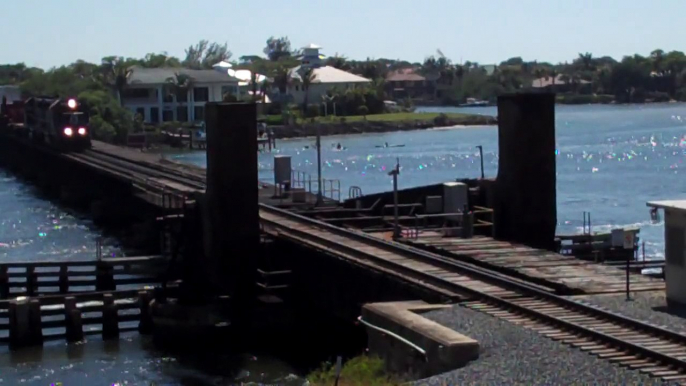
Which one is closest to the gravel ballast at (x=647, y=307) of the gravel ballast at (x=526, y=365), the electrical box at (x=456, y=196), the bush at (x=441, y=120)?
the gravel ballast at (x=526, y=365)

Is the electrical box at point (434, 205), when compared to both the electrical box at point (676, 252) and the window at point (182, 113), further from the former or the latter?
the window at point (182, 113)

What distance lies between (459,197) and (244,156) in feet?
20.8

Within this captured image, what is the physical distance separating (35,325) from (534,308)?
1552cm

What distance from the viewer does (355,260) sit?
83.7 ft

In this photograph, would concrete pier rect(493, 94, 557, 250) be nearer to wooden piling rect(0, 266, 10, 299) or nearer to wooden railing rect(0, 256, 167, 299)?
wooden railing rect(0, 256, 167, 299)

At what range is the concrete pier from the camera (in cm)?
3036

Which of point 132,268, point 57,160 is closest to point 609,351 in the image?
point 132,268

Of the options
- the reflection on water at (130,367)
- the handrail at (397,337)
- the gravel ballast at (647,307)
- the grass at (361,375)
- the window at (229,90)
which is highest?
the window at (229,90)

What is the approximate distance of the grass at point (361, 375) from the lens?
17891 millimetres

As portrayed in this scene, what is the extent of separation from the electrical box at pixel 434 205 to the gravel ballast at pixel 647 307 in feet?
46.9

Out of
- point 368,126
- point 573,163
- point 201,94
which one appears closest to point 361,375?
point 573,163

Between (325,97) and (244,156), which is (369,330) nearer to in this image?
(244,156)

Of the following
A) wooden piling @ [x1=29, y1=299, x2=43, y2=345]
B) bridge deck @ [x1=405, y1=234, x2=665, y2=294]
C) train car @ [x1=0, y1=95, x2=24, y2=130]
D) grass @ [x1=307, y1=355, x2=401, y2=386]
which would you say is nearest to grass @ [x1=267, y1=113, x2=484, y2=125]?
train car @ [x1=0, y1=95, x2=24, y2=130]

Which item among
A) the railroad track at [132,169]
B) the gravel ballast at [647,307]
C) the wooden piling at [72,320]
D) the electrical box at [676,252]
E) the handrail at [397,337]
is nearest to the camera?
the handrail at [397,337]
